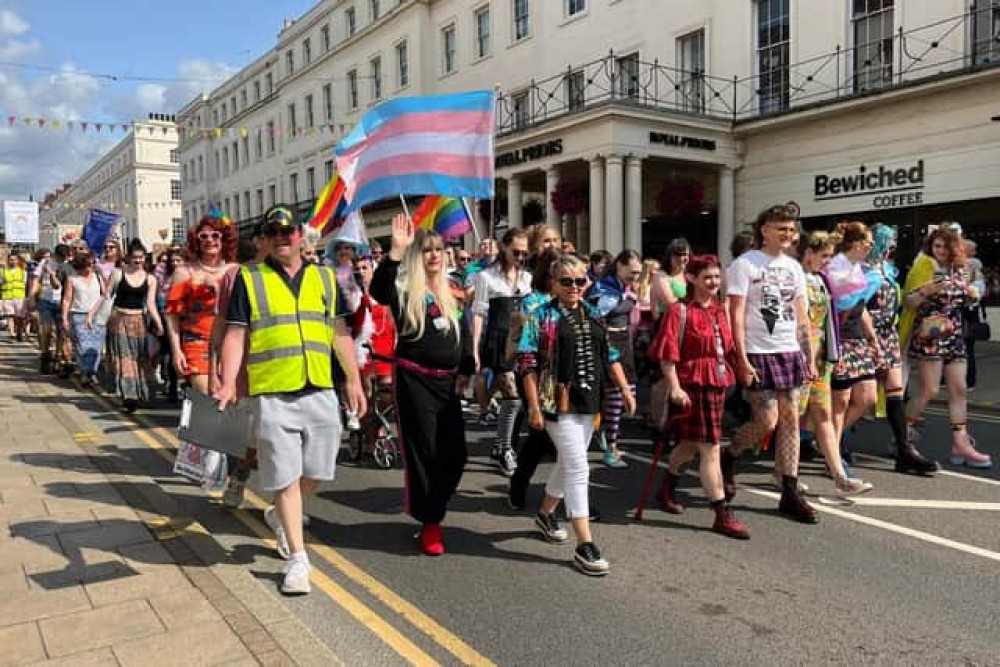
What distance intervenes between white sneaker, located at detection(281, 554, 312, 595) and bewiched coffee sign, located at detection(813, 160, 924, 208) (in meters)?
16.6

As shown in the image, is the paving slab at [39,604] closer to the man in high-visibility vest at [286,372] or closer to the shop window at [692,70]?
the man in high-visibility vest at [286,372]

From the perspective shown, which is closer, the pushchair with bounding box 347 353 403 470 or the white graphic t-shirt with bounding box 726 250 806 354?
the white graphic t-shirt with bounding box 726 250 806 354

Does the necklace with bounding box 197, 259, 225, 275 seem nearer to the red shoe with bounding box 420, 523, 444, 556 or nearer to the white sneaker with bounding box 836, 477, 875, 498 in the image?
the red shoe with bounding box 420, 523, 444, 556

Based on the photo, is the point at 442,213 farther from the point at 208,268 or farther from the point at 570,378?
the point at 570,378

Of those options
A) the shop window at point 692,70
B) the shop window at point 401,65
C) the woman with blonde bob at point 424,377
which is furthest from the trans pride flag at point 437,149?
the shop window at point 401,65

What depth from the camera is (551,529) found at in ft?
15.2

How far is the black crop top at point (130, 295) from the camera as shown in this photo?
874cm

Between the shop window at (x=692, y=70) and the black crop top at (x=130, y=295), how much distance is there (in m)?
15.7

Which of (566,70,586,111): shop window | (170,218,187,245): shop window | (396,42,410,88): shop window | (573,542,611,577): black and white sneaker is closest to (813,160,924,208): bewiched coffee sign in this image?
(566,70,586,111): shop window

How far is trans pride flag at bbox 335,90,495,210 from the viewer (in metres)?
7.85

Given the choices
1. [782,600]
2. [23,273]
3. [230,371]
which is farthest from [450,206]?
[23,273]

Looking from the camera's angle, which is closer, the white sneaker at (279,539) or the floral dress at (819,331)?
the white sneaker at (279,539)

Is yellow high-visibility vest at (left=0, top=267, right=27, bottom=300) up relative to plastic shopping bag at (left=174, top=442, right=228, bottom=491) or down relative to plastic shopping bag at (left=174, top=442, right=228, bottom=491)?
up

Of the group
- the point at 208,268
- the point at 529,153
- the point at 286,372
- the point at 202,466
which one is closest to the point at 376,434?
the point at 202,466
